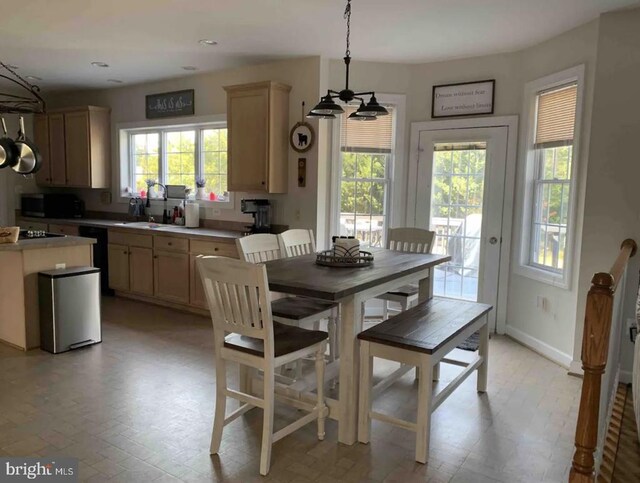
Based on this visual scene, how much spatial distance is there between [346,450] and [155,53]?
4056 millimetres

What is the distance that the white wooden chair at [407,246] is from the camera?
388cm

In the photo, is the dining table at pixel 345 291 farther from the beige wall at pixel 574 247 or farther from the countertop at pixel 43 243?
the countertop at pixel 43 243

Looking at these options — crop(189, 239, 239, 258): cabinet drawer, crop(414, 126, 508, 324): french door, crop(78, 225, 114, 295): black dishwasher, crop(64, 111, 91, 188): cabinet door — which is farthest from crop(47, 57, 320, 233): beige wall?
crop(414, 126, 508, 324): french door

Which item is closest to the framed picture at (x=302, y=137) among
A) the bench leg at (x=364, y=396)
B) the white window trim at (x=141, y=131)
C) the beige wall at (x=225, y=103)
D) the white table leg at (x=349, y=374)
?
the beige wall at (x=225, y=103)

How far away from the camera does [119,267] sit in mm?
5859

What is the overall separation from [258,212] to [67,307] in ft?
6.30

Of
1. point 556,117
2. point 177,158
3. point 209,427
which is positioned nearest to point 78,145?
point 177,158

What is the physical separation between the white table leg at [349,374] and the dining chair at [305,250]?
58 cm

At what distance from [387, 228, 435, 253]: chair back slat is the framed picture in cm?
126

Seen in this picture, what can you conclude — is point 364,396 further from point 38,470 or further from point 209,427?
point 38,470

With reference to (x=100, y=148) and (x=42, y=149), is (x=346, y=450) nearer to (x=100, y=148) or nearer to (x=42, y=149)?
(x=100, y=148)

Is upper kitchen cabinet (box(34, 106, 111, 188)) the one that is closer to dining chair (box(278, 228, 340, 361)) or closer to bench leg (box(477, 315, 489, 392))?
dining chair (box(278, 228, 340, 361))

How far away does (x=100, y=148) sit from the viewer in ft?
21.6

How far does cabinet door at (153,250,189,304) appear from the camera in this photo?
17.3ft
